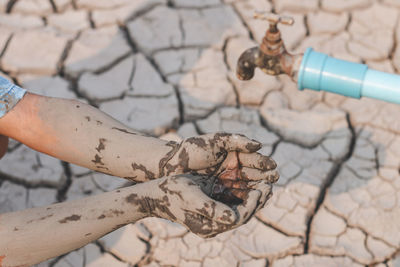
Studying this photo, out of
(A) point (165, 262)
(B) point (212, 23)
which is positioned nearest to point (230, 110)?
(B) point (212, 23)

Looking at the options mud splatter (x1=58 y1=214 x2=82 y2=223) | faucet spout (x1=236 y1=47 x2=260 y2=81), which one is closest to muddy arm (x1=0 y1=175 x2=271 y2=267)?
mud splatter (x1=58 y1=214 x2=82 y2=223)

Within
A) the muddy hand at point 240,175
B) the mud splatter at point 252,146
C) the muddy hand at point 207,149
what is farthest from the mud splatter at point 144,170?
the mud splatter at point 252,146

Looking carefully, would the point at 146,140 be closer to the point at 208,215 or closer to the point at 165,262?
the point at 208,215

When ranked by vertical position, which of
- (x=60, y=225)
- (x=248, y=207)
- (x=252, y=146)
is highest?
(x=252, y=146)

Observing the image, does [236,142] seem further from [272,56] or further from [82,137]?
[82,137]

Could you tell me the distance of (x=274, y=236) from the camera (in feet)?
7.13

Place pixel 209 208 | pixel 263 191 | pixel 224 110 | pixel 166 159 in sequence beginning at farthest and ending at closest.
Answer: pixel 224 110, pixel 166 159, pixel 263 191, pixel 209 208

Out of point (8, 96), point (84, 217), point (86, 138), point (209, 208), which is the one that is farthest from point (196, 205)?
point (8, 96)

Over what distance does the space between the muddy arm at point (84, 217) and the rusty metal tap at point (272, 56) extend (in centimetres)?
44

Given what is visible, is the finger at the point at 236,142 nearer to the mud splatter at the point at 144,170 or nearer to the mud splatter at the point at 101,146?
the mud splatter at the point at 144,170

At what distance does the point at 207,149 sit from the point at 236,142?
3.7 inches

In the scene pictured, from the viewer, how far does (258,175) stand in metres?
1.68

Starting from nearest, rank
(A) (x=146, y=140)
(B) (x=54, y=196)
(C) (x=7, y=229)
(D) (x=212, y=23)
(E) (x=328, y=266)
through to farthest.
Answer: (C) (x=7, y=229) < (A) (x=146, y=140) < (E) (x=328, y=266) < (B) (x=54, y=196) < (D) (x=212, y=23)

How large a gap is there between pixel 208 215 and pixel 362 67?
0.69 meters
